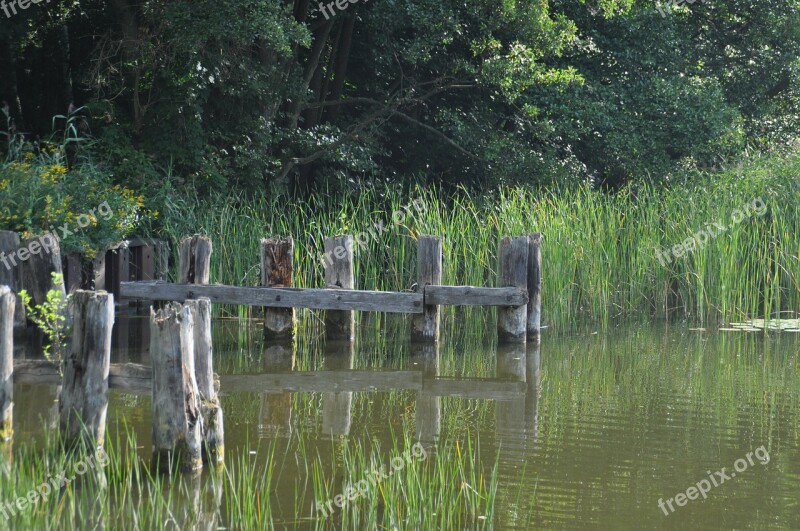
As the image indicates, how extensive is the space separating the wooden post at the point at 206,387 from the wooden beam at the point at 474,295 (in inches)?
174

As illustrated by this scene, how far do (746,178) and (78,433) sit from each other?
11.7m

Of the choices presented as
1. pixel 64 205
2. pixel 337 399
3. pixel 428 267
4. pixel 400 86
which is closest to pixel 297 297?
pixel 428 267

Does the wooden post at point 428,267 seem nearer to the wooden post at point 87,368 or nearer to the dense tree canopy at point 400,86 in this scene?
the dense tree canopy at point 400,86

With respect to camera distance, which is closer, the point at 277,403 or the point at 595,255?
the point at 277,403

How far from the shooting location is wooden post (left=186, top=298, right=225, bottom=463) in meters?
6.51

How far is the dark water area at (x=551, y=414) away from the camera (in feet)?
20.3

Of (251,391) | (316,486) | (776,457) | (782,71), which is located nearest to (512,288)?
(251,391)

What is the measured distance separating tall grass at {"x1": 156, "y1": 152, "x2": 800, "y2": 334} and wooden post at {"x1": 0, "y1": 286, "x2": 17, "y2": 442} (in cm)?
626

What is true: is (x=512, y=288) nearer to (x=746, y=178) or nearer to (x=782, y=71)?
(x=746, y=178)

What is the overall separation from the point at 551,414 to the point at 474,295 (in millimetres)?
2788
